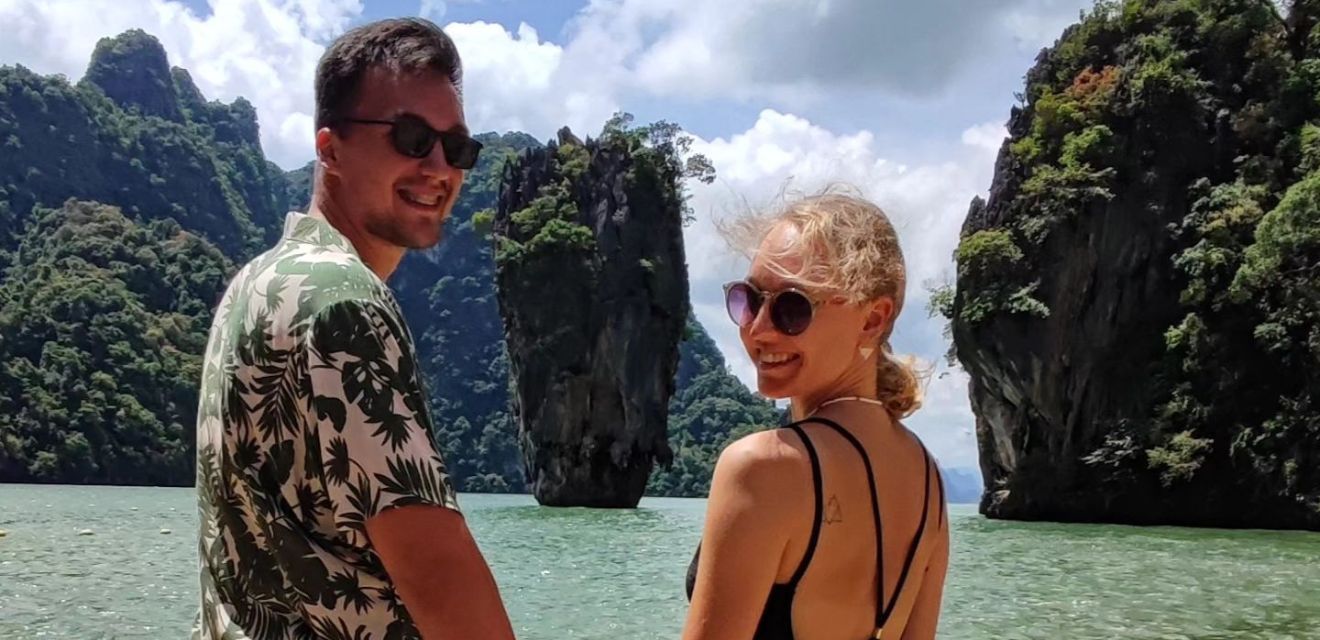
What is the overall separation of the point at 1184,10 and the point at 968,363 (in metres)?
12.4

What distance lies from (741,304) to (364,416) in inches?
26.9

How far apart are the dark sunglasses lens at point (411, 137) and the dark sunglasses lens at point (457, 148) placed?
1.3 inches

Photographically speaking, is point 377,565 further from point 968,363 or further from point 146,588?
point 968,363

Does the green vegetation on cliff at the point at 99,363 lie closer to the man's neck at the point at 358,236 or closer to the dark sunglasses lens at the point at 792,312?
the man's neck at the point at 358,236

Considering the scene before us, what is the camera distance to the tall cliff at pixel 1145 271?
35.6 meters

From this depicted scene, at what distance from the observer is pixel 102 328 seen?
6969 cm

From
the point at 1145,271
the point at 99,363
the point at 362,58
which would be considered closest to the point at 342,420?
the point at 362,58

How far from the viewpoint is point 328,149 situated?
5.91 ft

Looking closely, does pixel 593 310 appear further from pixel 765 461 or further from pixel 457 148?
pixel 765 461

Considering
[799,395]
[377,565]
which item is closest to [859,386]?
[799,395]

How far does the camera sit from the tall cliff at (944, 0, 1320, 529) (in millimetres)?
35562

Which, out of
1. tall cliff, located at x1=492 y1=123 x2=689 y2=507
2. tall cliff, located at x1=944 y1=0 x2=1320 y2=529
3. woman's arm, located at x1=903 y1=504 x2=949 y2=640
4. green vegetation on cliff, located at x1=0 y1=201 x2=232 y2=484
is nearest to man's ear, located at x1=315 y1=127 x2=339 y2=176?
woman's arm, located at x1=903 y1=504 x2=949 y2=640

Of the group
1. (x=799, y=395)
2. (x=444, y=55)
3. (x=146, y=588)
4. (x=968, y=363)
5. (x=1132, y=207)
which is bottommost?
(x=146, y=588)

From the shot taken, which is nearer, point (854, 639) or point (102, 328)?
point (854, 639)
